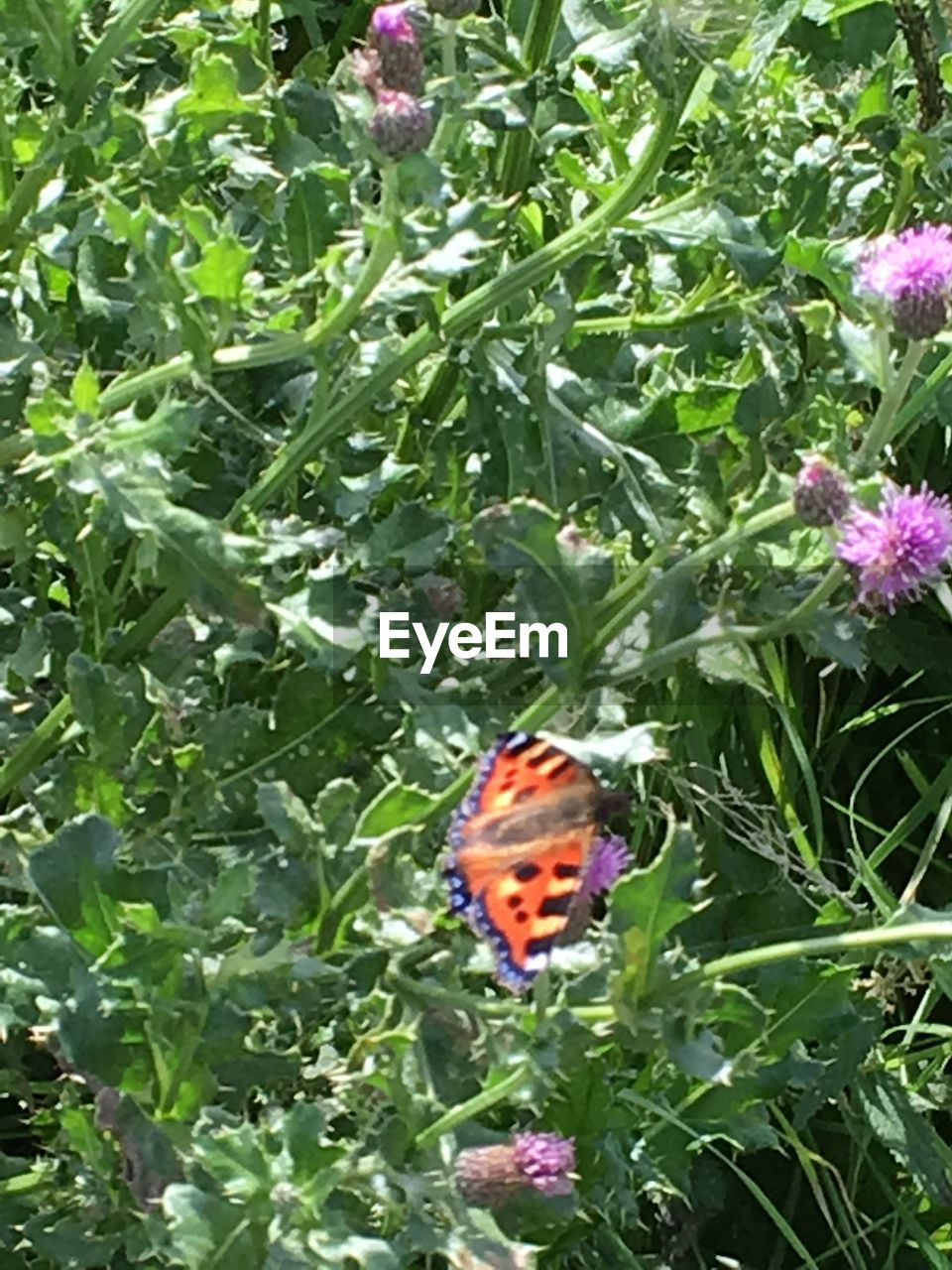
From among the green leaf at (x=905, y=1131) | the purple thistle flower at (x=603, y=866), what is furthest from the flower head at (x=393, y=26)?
the green leaf at (x=905, y=1131)

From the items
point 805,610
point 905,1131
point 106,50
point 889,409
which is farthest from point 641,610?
Result: point 905,1131

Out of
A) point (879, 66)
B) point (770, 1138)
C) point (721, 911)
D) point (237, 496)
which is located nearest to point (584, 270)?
point (237, 496)

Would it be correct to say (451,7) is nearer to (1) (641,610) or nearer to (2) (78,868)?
(1) (641,610)

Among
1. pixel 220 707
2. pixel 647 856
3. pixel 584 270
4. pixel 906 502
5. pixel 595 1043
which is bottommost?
pixel 647 856

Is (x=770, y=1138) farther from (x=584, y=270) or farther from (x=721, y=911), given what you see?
(x=584, y=270)

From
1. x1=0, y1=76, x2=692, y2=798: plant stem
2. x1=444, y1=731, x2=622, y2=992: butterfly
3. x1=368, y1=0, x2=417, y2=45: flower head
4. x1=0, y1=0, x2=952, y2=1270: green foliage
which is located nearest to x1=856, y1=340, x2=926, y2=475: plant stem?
x1=0, y1=0, x2=952, y2=1270: green foliage

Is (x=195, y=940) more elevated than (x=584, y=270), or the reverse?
(x=584, y=270)
